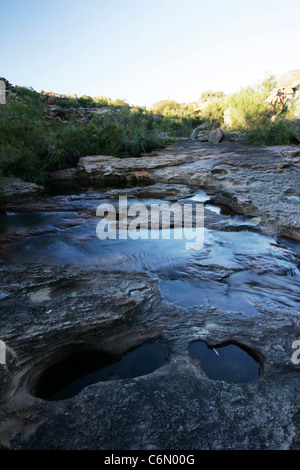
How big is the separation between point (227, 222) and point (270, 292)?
2.97 metres

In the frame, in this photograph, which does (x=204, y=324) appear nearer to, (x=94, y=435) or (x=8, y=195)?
(x=94, y=435)

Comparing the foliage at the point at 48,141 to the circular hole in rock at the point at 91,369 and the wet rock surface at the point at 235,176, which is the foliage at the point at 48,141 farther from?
the circular hole in rock at the point at 91,369

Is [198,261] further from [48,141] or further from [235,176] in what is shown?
[48,141]

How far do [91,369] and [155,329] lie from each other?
28.9 inches

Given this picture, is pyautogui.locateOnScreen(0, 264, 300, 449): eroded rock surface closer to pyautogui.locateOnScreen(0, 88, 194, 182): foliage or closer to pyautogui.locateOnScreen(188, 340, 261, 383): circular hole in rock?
pyautogui.locateOnScreen(188, 340, 261, 383): circular hole in rock

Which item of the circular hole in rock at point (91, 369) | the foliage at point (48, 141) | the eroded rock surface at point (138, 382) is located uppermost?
the foliage at point (48, 141)

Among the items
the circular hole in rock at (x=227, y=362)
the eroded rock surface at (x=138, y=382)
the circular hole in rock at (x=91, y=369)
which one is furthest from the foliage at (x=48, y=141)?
the circular hole in rock at (x=227, y=362)

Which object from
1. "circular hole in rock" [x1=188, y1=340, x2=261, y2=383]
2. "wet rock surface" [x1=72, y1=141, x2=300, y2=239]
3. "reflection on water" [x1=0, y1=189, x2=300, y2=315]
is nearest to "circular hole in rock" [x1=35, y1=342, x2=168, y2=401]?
"circular hole in rock" [x1=188, y1=340, x2=261, y2=383]

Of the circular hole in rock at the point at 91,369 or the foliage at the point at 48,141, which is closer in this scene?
the circular hole in rock at the point at 91,369

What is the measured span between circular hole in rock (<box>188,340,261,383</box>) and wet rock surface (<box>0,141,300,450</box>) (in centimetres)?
6

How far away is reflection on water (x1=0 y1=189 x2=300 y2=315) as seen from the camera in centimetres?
361

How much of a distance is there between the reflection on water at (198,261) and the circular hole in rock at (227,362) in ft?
2.02

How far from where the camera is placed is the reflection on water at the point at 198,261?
3.61m
